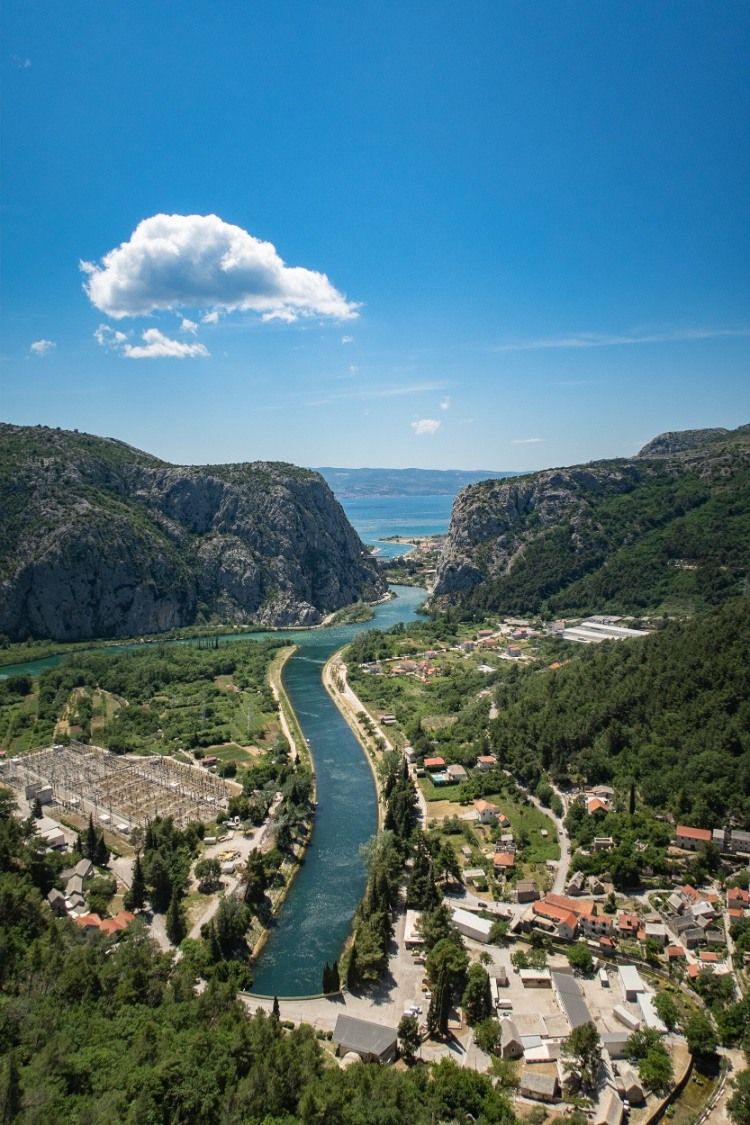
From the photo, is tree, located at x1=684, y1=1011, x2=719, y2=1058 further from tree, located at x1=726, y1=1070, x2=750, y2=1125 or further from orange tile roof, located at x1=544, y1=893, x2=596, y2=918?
orange tile roof, located at x1=544, y1=893, x2=596, y2=918

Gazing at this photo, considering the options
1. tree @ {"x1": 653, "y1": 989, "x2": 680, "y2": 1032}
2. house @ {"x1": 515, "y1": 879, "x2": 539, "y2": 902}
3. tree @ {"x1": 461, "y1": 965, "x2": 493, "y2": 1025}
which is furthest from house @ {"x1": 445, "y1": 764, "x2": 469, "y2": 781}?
tree @ {"x1": 653, "y1": 989, "x2": 680, "y2": 1032}

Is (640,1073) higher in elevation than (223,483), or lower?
lower

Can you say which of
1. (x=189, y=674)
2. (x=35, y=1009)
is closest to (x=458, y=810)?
(x=35, y=1009)

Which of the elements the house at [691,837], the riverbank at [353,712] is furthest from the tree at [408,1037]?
the house at [691,837]

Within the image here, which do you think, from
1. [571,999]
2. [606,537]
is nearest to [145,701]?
[571,999]

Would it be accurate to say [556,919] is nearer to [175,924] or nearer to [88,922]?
[175,924]

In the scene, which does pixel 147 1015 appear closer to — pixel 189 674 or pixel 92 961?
pixel 92 961

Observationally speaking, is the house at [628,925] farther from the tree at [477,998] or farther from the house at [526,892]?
the tree at [477,998]
